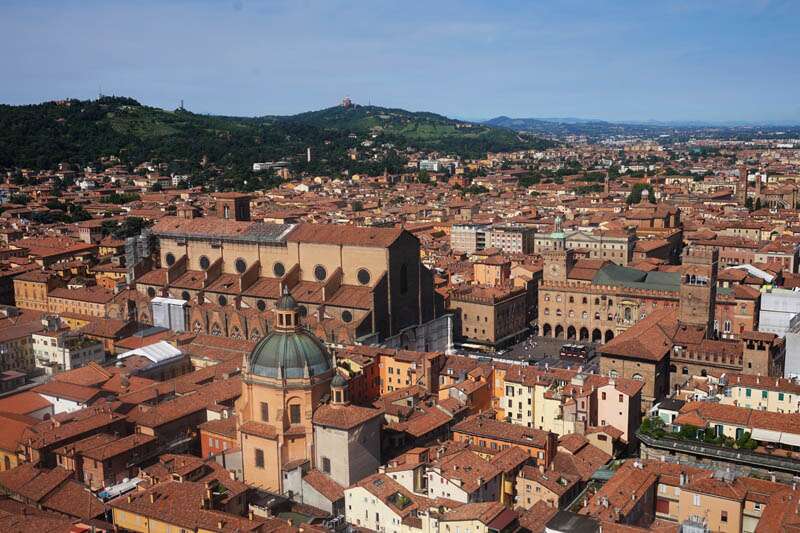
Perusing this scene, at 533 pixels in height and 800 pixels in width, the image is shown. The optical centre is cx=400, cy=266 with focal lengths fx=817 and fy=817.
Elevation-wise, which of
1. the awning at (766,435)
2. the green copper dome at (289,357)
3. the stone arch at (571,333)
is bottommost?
the stone arch at (571,333)

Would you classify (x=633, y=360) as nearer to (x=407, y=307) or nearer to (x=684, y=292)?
(x=684, y=292)

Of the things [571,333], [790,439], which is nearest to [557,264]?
[571,333]

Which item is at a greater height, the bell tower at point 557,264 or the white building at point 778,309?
the bell tower at point 557,264

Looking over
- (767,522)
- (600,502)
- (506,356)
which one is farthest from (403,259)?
(767,522)

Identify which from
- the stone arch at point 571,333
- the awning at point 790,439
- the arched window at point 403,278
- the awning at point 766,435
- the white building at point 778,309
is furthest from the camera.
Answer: the stone arch at point 571,333

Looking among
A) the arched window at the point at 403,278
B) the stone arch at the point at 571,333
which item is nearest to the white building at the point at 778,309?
the stone arch at the point at 571,333

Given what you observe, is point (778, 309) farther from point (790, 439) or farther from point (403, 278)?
point (403, 278)

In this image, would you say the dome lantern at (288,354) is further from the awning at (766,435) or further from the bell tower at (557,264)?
the bell tower at (557,264)

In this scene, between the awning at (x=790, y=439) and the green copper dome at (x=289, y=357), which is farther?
the green copper dome at (x=289, y=357)
